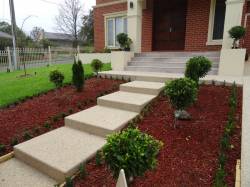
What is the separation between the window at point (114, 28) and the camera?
11805 millimetres

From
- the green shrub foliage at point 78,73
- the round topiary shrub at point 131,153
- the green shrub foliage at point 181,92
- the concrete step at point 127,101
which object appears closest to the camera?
the round topiary shrub at point 131,153

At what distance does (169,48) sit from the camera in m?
10.3

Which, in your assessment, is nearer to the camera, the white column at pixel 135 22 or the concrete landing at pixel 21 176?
the concrete landing at pixel 21 176

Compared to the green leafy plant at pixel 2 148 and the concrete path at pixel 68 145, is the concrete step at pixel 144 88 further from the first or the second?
the green leafy plant at pixel 2 148

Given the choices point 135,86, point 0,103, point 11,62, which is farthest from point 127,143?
point 11,62

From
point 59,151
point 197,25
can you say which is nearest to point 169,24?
Answer: point 197,25

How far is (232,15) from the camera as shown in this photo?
6570 millimetres

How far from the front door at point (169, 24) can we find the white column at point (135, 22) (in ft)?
5.65

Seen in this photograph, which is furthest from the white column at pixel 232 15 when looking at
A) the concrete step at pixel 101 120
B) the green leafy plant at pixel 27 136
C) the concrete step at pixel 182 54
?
the green leafy plant at pixel 27 136

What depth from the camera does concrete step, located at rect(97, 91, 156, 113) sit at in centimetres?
429

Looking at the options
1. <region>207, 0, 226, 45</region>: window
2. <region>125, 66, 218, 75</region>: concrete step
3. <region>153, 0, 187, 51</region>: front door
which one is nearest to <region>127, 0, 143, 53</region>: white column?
<region>125, 66, 218, 75</region>: concrete step

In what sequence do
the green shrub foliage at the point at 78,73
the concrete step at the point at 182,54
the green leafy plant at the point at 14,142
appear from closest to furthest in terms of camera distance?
the green leafy plant at the point at 14,142 < the green shrub foliage at the point at 78,73 < the concrete step at the point at 182,54

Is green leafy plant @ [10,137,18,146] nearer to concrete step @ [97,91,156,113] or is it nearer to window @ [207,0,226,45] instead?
concrete step @ [97,91,156,113]

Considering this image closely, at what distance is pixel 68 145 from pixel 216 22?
8.21m
